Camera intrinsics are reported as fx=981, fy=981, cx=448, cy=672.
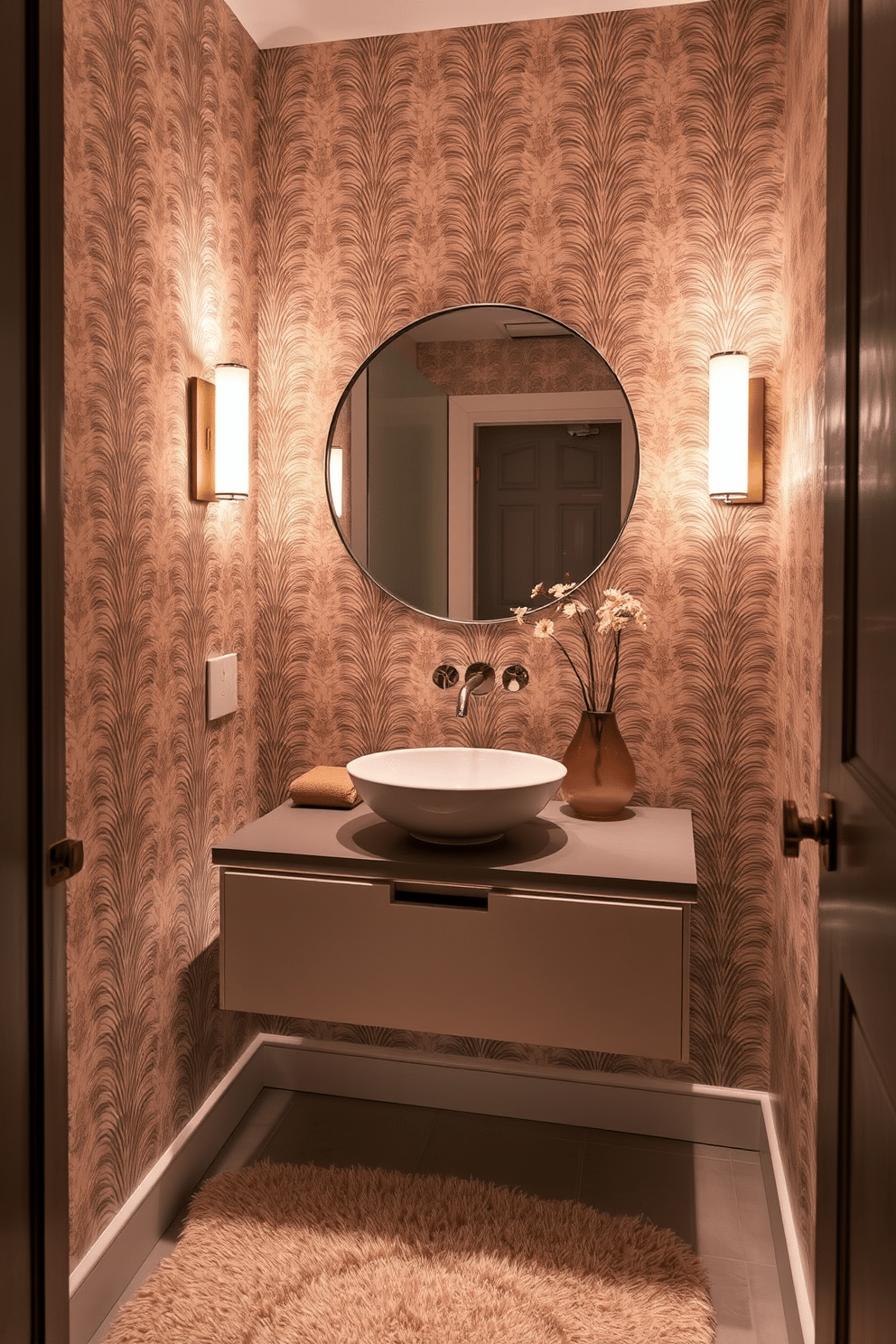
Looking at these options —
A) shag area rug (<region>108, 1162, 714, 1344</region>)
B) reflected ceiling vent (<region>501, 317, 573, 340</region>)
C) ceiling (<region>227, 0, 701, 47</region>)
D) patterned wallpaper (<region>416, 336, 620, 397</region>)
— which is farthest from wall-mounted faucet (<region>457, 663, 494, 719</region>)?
ceiling (<region>227, 0, 701, 47</region>)

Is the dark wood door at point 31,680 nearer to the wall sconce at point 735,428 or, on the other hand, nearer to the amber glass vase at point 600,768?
the amber glass vase at point 600,768

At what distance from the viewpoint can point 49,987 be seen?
981 mm

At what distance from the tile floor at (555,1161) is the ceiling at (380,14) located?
8.09 feet

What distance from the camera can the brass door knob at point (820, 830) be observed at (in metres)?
0.90

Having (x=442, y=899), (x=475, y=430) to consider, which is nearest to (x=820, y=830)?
(x=442, y=899)

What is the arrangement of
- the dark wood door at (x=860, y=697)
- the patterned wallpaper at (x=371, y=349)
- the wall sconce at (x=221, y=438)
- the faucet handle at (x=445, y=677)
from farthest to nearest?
the faucet handle at (x=445, y=677), the wall sconce at (x=221, y=438), the patterned wallpaper at (x=371, y=349), the dark wood door at (x=860, y=697)

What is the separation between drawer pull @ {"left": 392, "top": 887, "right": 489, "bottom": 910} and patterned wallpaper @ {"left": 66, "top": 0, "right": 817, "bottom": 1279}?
47cm

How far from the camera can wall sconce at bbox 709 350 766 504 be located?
2012 mm

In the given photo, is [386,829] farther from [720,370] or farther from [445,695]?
[720,370]

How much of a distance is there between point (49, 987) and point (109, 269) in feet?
3.89

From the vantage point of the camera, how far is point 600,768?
2012 millimetres

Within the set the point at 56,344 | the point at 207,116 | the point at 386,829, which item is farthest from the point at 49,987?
the point at 207,116

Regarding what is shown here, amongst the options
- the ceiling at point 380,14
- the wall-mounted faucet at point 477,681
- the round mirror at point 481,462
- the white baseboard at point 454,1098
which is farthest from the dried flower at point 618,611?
the ceiling at point 380,14

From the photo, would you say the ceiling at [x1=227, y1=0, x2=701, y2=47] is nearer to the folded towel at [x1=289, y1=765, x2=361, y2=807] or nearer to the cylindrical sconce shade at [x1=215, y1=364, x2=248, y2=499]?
the cylindrical sconce shade at [x1=215, y1=364, x2=248, y2=499]
